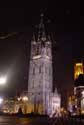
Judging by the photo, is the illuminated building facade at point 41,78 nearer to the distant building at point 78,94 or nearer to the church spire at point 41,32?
the church spire at point 41,32

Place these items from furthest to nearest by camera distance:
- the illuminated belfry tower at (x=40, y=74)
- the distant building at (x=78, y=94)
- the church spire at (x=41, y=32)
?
the church spire at (x=41, y=32)
the illuminated belfry tower at (x=40, y=74)
the distant building at (x=78, y=94)

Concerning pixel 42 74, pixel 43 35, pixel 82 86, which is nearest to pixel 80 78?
pixel 82 86

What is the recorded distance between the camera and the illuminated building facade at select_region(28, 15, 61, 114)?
10656 centimetres

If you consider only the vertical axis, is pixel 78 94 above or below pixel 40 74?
below

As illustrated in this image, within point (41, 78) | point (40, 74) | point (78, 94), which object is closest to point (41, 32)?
point (40, 74)

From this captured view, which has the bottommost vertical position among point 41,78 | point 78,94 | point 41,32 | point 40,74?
point 78,94

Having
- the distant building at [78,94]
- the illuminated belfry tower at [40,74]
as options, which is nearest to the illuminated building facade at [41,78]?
the illuminated belfry tower at [40,74]

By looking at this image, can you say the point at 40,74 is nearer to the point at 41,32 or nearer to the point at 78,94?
the point at 78,94

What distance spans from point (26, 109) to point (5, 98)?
27.5 meters

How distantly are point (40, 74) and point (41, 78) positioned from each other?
7.28ft

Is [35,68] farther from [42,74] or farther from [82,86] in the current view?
[82,86]

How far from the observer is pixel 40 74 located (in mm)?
112062

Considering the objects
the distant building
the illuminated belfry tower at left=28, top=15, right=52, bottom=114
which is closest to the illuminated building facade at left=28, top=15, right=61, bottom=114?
the illuminated belfry tower at left=28, top=15, right=52, bottom=114

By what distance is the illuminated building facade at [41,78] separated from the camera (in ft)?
350
